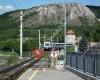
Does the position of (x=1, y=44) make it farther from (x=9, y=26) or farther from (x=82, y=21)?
(x=82, y=21)

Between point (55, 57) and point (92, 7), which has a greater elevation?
point (92, 7)

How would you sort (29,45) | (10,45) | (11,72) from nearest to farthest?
(11,72), (10,45), (29,45)

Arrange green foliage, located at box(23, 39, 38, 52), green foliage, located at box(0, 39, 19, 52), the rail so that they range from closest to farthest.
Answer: the rail, green foliage, located at box(0, 39, 19, 52), green foliage, located at box(23, 39, 38, 52)

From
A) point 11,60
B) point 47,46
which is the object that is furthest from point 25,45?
point 11,60

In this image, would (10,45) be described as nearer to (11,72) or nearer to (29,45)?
(29,45)

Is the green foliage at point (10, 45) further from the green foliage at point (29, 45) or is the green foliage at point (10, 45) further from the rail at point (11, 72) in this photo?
the rail at point (11, 72)

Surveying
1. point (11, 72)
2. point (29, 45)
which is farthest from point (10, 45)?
point (11, 72)

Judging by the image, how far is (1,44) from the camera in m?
146

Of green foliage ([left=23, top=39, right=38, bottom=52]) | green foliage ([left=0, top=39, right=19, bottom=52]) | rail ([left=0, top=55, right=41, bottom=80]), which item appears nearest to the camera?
rail ([left=0, top=55, right=41, bottom=80])

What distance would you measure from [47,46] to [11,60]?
61864 millimetres

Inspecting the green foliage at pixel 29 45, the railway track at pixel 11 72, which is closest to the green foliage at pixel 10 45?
the green foliage at pixel 29 45

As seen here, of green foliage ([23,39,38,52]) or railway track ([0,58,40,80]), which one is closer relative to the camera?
railway track ([0,58,40,80])

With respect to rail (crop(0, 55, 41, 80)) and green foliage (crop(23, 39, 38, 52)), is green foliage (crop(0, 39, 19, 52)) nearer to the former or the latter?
green foliage (crop(23, 39, 38, 52))

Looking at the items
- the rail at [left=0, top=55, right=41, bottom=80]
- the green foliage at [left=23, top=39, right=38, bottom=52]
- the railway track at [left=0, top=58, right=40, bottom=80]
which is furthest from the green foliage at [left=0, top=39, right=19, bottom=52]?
the railway track at [left=0, top=58, right=40, bottom=80]
